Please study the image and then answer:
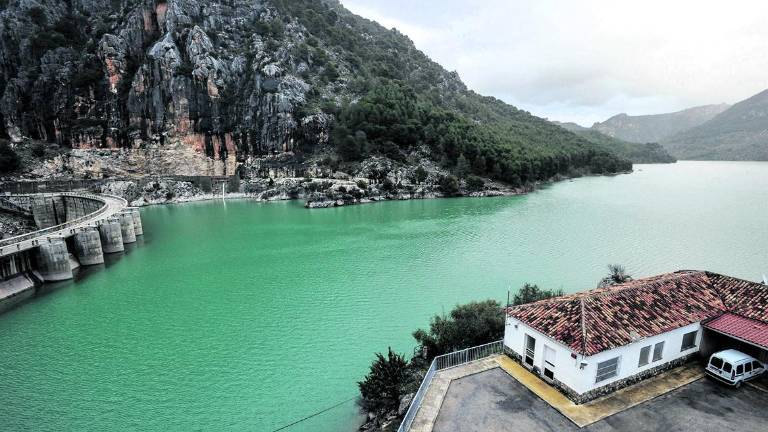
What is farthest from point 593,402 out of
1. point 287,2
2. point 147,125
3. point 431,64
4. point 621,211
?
point 431,64

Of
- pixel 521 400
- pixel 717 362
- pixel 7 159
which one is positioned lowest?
pixel 521 400

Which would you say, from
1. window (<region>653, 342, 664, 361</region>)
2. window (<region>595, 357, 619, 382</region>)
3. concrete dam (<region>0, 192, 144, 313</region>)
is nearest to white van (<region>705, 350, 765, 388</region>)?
window (<region>653, 342, 664, 361</region>)

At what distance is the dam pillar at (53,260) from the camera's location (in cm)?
3097

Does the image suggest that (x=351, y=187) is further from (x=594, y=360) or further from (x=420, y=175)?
(x=594, y=360)

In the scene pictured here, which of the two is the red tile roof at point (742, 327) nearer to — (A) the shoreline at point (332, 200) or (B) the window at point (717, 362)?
(B) the window at point (717, 362)

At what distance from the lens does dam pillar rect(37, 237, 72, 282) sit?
31.0 m

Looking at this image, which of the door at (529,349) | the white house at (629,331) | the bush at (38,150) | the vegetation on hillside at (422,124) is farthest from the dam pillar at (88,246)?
the bush at (38,150)

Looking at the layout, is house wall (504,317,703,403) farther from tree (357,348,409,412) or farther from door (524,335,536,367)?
tree (357,348,409,412)

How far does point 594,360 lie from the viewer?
1112cm

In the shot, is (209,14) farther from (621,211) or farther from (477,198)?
(621,211)

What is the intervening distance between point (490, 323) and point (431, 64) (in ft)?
578

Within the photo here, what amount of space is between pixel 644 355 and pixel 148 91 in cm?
Answer: 11027

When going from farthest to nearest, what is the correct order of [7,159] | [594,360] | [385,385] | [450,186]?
1. [450,186]
2. [7,159]
3. [385,385]
4. [594,360]

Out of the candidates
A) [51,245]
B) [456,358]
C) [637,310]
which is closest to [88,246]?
[51,245]
